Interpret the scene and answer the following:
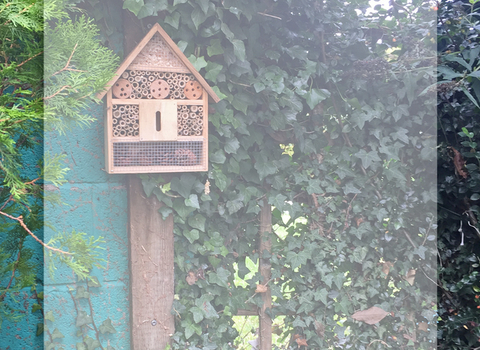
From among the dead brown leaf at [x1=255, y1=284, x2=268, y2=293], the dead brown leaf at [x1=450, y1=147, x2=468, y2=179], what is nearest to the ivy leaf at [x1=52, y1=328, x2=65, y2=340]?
the dead brown leaf at [x1=255, y1=284, x2=268, y2=293]

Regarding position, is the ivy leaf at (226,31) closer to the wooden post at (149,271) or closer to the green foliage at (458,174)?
the wooden post at (149,271)

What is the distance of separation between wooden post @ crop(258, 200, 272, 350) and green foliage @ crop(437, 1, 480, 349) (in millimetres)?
863

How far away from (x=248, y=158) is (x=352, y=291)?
913 millimetres

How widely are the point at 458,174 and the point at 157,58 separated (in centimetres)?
150

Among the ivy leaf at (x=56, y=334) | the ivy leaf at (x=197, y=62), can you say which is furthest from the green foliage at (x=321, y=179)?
the ivy leaf at (x=56, y=334)

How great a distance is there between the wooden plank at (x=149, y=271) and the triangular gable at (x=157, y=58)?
51cm

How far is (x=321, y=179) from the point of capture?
7.29ft

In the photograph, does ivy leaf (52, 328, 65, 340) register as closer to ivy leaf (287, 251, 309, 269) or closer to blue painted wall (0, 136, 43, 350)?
blue painted wall (0, 136, 43, 350)

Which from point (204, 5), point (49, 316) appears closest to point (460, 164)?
point (204, 5)

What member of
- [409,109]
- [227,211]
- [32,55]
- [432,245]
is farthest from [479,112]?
[32,55]

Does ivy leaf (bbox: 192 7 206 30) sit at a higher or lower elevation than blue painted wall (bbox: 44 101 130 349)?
higher

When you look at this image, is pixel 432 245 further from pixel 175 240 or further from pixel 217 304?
pixel 175 240

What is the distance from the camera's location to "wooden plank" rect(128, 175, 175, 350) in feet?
6.27

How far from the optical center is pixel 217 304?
203 centimetres
